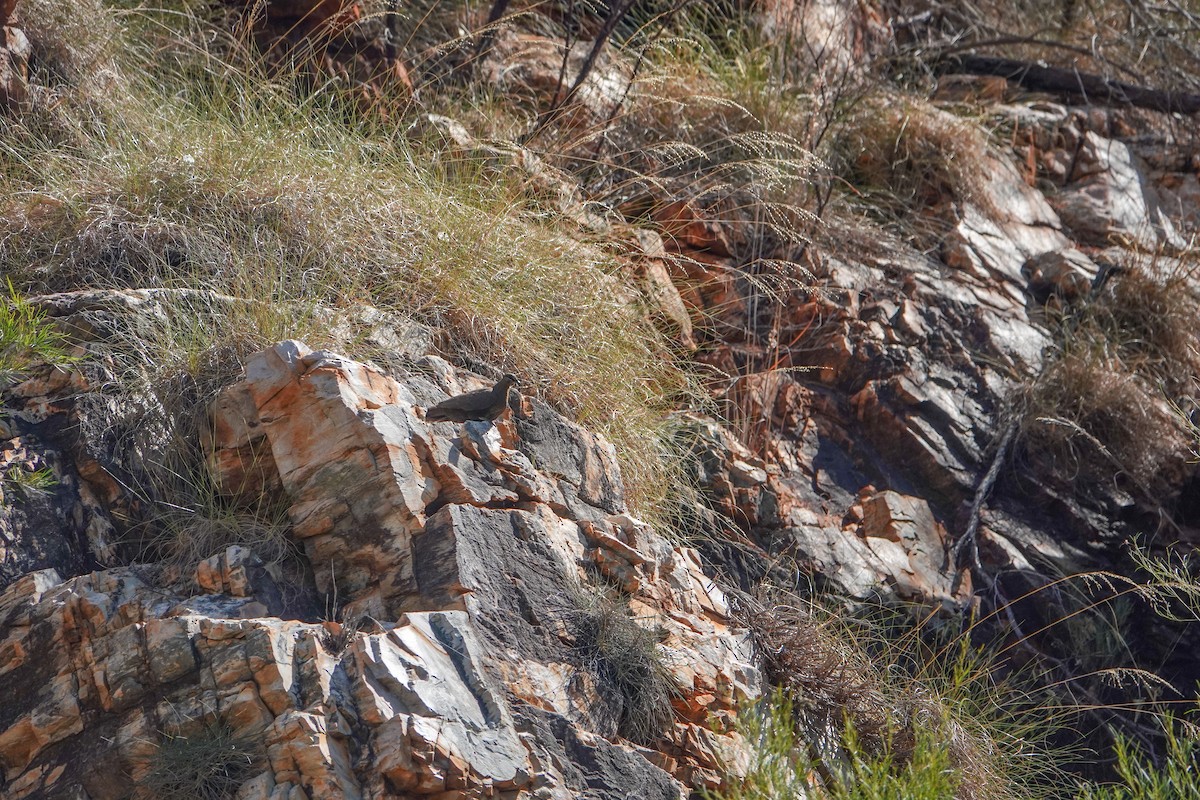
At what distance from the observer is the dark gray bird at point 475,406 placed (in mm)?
2875

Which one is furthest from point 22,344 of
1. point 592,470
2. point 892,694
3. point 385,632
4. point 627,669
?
point 892,694

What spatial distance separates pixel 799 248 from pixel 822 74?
1234 millimetres

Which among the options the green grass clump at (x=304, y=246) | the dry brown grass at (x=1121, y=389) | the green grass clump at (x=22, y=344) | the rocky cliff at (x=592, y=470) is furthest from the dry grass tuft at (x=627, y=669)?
the dry brown grass at (x=1121, y=389)

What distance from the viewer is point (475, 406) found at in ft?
9.53

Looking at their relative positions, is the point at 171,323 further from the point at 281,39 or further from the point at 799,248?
the point at 799,248

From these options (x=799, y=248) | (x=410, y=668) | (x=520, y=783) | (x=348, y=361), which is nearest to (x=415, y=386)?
(x=348, y=361)

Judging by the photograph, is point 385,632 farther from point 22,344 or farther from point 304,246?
point 304,246

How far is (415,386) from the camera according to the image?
2998 mm

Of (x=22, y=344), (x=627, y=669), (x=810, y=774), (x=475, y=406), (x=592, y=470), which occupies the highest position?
(x=22, y=344)

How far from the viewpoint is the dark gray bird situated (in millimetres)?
Result: 2875

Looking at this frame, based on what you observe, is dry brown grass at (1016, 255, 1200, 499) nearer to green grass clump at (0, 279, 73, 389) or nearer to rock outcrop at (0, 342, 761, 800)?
rock outcrop at (0, 342, 761, 800)

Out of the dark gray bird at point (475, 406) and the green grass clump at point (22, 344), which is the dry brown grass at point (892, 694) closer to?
the dark gray bird at point (475, 406)

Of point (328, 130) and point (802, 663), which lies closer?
point (802, 663)

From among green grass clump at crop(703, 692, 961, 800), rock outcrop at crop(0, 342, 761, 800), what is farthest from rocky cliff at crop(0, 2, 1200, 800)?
green grass clump at crop(703, 692, 961, 800)
